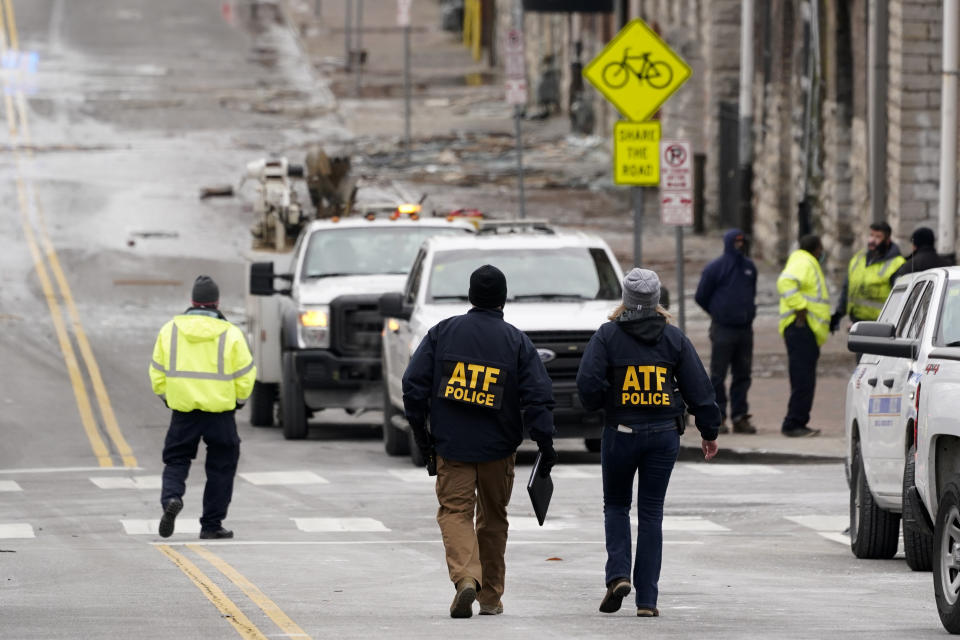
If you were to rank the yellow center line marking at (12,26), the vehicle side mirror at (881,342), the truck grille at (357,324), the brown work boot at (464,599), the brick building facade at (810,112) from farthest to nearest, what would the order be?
the yellow center line marking at (12,26), the brick building facade at (810,112), the truck grille at (357,324), the vehicle side mirror at (881,342), the brown work boot at (464,599)

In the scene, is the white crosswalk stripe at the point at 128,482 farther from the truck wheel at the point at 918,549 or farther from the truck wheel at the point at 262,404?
the truck wheel at the point at 918,549

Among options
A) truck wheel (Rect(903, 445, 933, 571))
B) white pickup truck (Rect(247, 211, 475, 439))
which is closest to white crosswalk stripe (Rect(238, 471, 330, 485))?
white pickup truck (Rect(247, 211, 475, 439))

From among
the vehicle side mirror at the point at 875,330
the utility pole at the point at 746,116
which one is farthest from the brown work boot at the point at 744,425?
the utility pole at the point at 746,116

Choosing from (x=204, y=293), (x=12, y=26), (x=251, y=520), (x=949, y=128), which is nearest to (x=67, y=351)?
(x=949, y=128)

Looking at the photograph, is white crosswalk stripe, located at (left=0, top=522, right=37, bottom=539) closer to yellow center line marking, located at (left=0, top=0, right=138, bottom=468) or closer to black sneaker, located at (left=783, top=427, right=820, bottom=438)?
yellow center line marking, located at (left=0, top=0, right=138, bottom=468)

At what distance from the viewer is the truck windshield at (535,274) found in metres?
18.2

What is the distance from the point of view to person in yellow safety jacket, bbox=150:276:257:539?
13898 mm

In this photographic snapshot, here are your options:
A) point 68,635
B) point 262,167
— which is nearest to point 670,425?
point 68,635

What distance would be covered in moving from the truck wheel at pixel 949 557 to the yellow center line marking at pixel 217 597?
305 cm

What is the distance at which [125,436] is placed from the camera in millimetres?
20609

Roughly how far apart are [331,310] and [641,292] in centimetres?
955

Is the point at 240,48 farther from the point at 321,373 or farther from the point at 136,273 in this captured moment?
the point at 321,373

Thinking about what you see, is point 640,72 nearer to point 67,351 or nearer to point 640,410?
point 67,351

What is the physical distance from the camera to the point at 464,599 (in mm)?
10117
